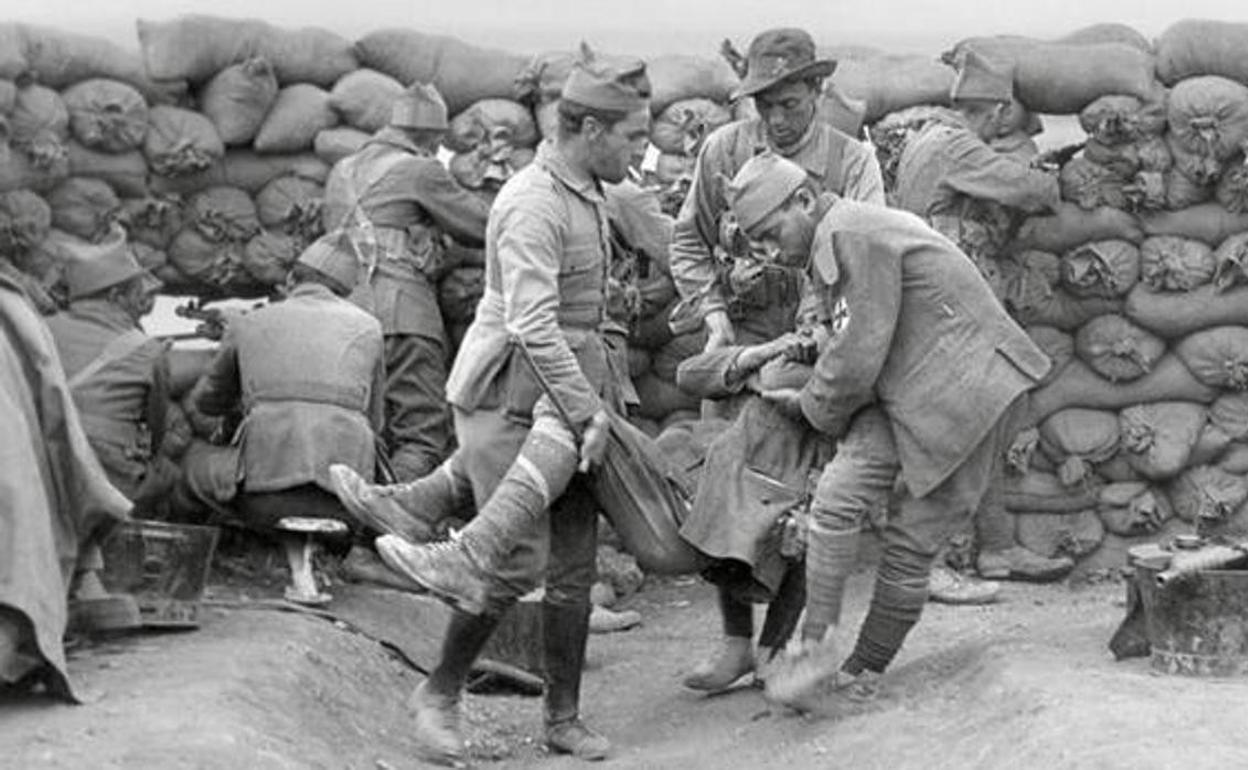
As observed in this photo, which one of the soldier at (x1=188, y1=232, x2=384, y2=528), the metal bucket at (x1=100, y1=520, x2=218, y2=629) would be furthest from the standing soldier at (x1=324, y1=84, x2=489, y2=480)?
the metal bucket at (x1=100, y1=520, x2=218, y2=629)

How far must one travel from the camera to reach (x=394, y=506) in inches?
288

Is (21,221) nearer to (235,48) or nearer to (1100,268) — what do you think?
(235,48)

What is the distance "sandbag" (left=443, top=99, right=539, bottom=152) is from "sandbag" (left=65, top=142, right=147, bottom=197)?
1202 millimetres

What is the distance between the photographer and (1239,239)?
34.1 ft

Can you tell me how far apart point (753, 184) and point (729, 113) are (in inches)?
133

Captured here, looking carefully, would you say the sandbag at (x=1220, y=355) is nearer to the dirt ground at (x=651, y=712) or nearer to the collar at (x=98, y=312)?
the dirt ground at (x=651, y=712)

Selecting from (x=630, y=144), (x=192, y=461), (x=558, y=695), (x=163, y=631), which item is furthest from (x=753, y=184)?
(x=192, y=461)

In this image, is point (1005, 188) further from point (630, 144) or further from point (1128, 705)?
point (1128, 705)

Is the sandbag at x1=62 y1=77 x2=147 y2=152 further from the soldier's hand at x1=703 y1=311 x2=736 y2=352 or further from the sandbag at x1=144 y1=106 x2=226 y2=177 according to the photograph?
the soldier's hand at x1=703 y1=311 x2=736 y2=352

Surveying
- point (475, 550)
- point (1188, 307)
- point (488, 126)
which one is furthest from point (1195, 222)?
point (475, 550)

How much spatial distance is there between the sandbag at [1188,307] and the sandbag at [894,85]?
1155 mm

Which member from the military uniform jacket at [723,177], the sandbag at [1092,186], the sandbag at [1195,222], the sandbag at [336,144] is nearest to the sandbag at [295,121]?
the sandbag at [336,144]

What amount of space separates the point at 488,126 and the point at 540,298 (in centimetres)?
343

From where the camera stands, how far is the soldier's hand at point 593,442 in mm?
6910
